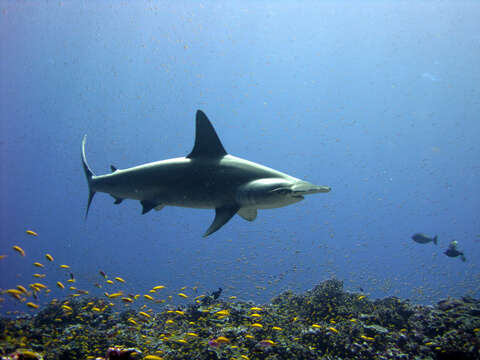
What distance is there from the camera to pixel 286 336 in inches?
233

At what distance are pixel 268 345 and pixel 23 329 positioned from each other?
8183mm

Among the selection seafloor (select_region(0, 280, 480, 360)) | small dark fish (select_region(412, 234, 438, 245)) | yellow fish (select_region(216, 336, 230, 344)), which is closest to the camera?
yellow fish (select_region(216, 336, 230, 344))

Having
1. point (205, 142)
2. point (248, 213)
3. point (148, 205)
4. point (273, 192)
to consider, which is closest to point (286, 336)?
point (248, 213)

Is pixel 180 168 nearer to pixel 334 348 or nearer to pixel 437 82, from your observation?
pixel 334 348

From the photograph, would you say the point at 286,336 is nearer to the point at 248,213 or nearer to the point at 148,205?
the point at 248,213

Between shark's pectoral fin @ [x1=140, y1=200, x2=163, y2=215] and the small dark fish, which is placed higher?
shark's pectoral fin @ [x1=140, y1=200, x2=163, y2=215]

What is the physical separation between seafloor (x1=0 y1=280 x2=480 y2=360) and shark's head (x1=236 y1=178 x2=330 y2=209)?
2.93 meters

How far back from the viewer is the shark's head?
10.7 feet

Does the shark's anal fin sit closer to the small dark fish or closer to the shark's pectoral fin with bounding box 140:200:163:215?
the shark's pectoral fin with bounding box 140:200:163:215

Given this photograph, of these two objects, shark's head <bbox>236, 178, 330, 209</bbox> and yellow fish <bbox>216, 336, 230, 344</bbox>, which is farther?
yellow fish <bbox>216, 336, 230, 344</bbox>

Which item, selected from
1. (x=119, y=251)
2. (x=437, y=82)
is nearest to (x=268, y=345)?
(x=437, y=82)

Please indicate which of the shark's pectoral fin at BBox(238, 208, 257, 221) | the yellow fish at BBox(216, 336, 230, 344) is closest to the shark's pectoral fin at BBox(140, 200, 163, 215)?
the shark's pectoral fin at BBox(238, 208, 257, 221)

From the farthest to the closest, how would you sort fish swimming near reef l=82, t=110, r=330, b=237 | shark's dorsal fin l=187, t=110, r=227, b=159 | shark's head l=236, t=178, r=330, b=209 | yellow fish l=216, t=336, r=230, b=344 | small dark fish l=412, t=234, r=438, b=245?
small dark fish l=412, t=234, r=438, b=245 < yellow fish l=216, t=336, r=230, b=344 < shark's dorsal fin l=187, t=110, r=227, b=159 < fish swimming near reef l=82, t=110, r=330, b=237 < shark's head l=236, t=178, r=330, b=209

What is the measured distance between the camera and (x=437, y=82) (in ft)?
222
